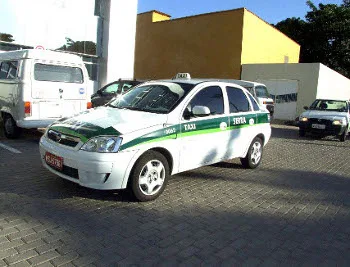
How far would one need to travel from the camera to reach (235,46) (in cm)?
2084

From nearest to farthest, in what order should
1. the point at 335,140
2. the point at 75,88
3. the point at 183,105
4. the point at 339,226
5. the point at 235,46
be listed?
the point at 339,226 < the point at 183,105 < the point at 75,88 < the point at 335,140 < the point at 235,46

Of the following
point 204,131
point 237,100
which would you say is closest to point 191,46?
point 237,100

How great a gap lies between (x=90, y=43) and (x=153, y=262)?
45.7ft

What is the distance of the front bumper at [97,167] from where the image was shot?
419 centimetres

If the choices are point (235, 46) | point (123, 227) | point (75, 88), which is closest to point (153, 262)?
point (123, 227)

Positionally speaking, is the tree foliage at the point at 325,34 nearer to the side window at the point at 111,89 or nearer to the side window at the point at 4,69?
the side window at the point at 111,89

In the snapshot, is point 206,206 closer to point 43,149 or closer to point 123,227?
point 123,227

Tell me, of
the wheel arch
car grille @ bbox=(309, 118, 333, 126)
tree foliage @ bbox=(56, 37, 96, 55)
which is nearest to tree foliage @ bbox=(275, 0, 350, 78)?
car grille @ bbox=(309, 118, 333, 126)

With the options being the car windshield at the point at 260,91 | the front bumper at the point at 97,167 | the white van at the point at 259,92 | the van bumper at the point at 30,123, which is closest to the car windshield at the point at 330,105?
the white van at the point at 259,92

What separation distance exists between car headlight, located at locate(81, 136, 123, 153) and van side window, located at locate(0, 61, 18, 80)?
4432 millimetres

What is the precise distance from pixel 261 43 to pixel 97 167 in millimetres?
20576

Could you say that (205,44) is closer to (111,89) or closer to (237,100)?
(111,89)

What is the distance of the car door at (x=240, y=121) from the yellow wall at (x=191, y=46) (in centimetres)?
1495

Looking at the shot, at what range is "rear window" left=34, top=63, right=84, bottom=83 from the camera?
7746mm
